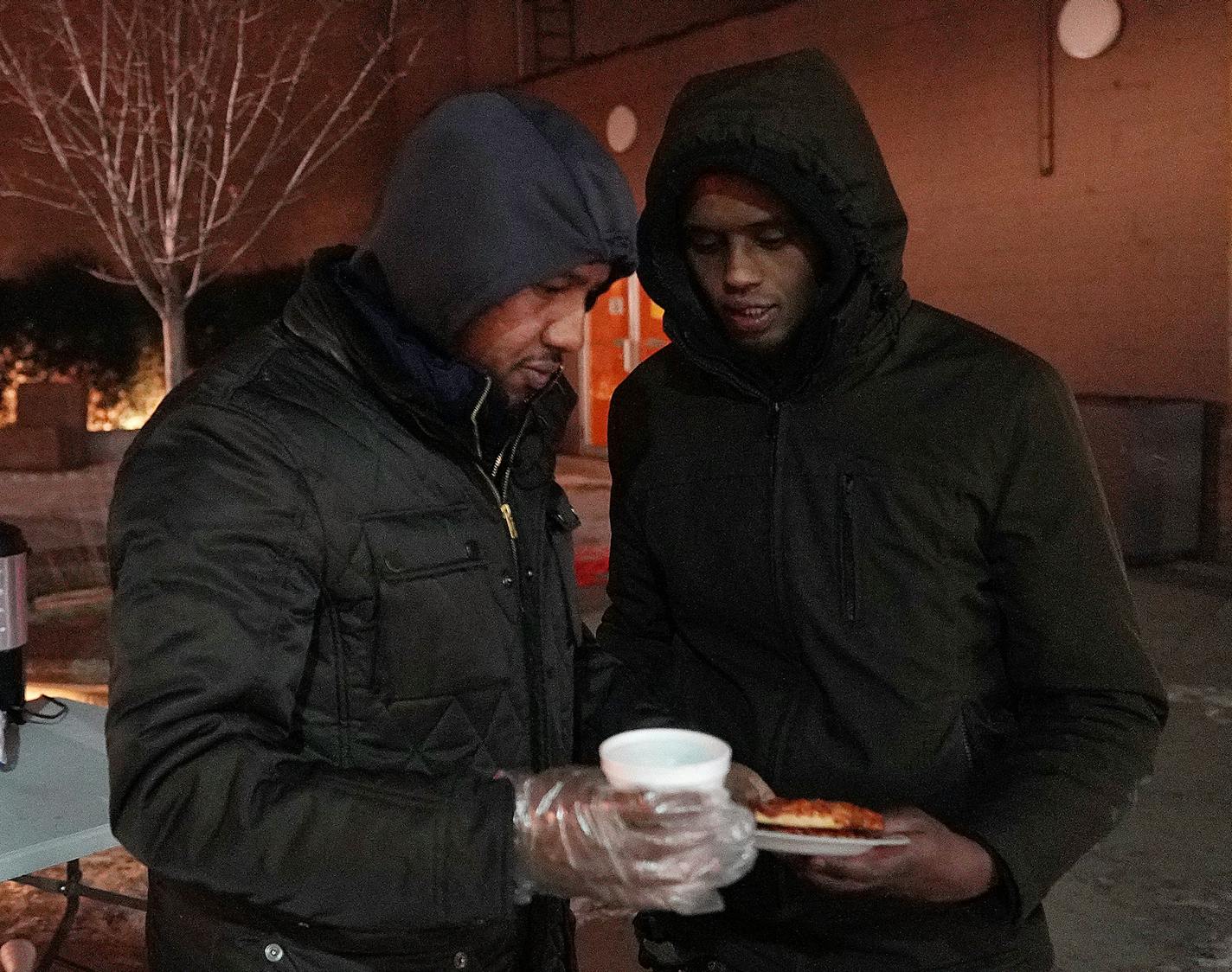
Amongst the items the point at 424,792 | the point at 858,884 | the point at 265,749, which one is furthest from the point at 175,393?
the point at 858,884

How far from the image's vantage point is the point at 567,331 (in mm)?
1969

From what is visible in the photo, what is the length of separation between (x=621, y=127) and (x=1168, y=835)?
12650 millimetres

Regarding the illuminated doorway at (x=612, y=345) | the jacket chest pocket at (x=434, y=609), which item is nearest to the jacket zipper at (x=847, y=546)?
the jacket chest pocket at (x=434, y=609)

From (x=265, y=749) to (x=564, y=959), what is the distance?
0.80 m

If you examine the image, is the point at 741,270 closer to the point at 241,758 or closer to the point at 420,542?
the point at 420,542

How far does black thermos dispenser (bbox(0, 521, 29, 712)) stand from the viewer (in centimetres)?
362

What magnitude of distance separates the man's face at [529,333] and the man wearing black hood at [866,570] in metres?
0.45

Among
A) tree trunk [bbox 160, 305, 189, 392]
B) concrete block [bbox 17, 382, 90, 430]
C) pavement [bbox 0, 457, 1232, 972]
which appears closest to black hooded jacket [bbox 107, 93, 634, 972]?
pavement [bbox 0, 457, 1232, 972]

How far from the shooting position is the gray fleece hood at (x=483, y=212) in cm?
179

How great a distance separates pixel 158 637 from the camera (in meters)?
1.56

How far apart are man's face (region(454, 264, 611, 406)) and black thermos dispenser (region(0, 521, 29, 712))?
2.22 metres

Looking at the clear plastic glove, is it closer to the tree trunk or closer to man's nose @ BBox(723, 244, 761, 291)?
man's nose @ BBox(723, 244, 761, 291)

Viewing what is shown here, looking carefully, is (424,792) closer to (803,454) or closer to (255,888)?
(255,888)

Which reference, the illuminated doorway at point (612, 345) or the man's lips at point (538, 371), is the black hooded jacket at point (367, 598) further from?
the illuminated doorway at point (612, 345)
